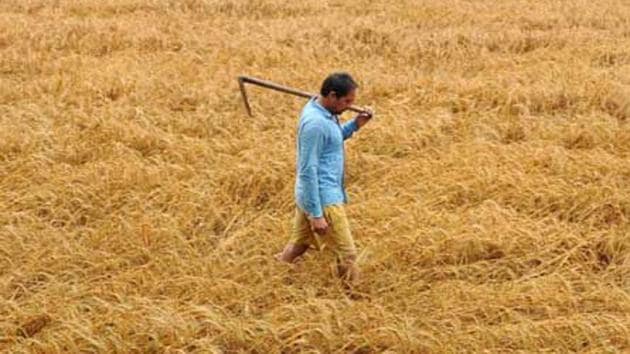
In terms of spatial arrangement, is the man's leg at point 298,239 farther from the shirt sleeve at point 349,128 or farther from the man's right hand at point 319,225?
the shirt sleeve at point 349,128

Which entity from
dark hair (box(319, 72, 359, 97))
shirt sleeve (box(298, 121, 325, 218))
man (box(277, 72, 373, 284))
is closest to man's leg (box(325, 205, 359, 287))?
man (box(277, 72, 373, 284))

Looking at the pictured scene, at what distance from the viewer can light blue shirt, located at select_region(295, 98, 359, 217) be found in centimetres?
394

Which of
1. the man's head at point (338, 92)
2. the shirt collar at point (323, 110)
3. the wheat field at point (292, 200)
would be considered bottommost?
the wheat field at point (292, 200)

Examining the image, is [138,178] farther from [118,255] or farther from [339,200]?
[339,200]

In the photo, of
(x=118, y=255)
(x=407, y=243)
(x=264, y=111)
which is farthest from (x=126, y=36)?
(x=407, y=243)

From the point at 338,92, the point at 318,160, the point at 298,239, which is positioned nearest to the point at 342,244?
the point at 298,239

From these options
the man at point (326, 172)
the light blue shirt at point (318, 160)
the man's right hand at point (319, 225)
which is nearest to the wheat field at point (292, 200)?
the man at point (326, 172)

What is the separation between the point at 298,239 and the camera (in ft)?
14.5

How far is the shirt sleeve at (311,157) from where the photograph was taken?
155 inches

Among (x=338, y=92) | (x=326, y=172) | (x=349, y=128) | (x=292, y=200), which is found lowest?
(x=292, y=200)

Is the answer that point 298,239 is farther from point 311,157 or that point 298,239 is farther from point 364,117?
point 364,117

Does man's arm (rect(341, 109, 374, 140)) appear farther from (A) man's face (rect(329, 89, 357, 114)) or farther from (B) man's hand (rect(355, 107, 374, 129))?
(A) man's face (rect(329, 89, 357, 114))

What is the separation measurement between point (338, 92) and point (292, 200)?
1597mm

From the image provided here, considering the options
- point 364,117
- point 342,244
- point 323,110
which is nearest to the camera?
point 323,110
